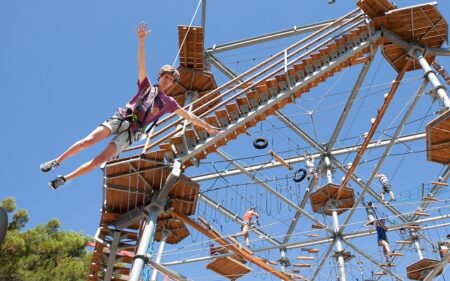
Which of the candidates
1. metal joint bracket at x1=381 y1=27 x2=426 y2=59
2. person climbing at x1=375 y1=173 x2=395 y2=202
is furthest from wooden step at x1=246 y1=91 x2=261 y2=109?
person climbing at x1=375 y1=173 x2=395 y2=202

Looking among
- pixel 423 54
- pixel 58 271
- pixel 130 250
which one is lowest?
pixel 130 250

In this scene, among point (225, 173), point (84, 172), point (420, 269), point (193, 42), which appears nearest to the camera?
point (84, 172)

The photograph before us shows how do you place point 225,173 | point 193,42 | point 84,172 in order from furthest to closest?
point 225,173
point 193,42
point 84,172

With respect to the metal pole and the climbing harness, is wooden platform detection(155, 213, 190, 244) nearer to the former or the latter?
the metal pole

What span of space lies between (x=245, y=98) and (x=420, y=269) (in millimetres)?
10561

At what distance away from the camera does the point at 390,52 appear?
1375 cm

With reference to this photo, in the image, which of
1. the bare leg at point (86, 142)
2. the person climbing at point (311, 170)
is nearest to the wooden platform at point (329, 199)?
the person climbing at point (311, 170)

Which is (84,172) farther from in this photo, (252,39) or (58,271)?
(58,271)

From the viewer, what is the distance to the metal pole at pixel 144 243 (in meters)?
10.8

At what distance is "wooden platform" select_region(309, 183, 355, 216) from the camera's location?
17078 mm

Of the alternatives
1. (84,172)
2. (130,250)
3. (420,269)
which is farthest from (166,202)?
(420,269)

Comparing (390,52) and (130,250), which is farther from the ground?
(390,52)

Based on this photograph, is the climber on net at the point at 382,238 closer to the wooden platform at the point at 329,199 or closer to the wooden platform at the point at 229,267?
the wooden platform at the point at 329,199

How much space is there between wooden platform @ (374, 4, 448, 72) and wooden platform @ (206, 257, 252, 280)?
755cm
